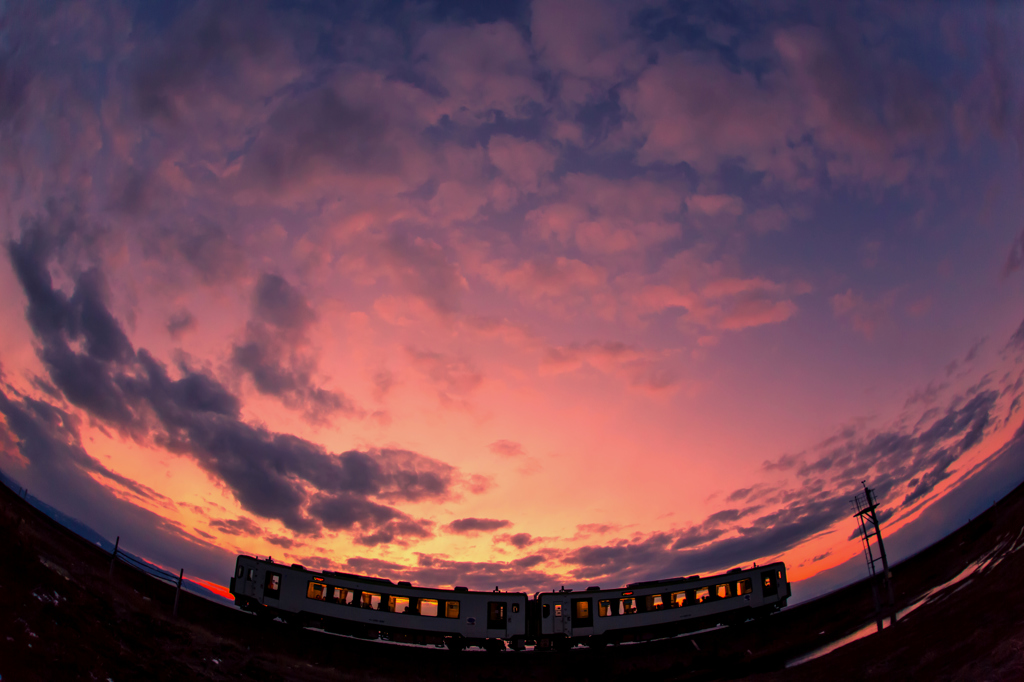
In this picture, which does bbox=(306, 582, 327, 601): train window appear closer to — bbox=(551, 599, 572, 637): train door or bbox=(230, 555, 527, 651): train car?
bbox=(230, 555, 527, 651): train car

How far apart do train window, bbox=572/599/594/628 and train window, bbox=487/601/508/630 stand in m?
5.35

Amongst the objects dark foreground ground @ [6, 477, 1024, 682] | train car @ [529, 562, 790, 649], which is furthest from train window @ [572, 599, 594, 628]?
dark foreground ground @ [6, 477, 1024, 682]

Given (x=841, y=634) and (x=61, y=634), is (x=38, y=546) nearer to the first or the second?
(x=61, y=634)

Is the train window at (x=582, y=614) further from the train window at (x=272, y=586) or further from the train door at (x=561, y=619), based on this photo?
the train window at (x=272, y=586)

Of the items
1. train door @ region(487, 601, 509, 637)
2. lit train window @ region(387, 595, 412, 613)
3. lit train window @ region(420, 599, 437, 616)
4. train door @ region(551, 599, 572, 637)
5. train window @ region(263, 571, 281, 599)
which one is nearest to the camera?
train window @ region(263, 571, 281, 599)

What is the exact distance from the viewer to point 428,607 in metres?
33.7

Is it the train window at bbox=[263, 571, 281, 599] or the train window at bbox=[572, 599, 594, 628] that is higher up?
the train window at bbox=[263, 571, 281, 599]

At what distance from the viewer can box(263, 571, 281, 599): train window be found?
3259 cm

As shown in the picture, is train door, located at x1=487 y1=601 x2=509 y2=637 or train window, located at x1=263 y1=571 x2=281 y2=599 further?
train door, located at x1=487 y1=601 x2=509 y2=637

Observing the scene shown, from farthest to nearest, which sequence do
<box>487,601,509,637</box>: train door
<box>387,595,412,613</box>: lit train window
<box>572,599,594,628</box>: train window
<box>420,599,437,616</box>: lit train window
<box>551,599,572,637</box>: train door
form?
<box>572,599,594,628</box>: train window < <box>551,599,572,637</box>: train door < <box>487,601,509,637</box>: train door < <box>420,599,437,616</box>: lit train window < <box>387,595,412,613</box>: lit train window

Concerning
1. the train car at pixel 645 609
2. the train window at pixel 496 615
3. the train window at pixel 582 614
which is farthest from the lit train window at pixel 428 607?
the train window at pixel 582 614

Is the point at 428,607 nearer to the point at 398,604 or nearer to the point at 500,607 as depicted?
the point at 398,604

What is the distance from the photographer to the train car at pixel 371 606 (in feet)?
107

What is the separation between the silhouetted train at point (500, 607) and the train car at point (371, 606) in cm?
6
